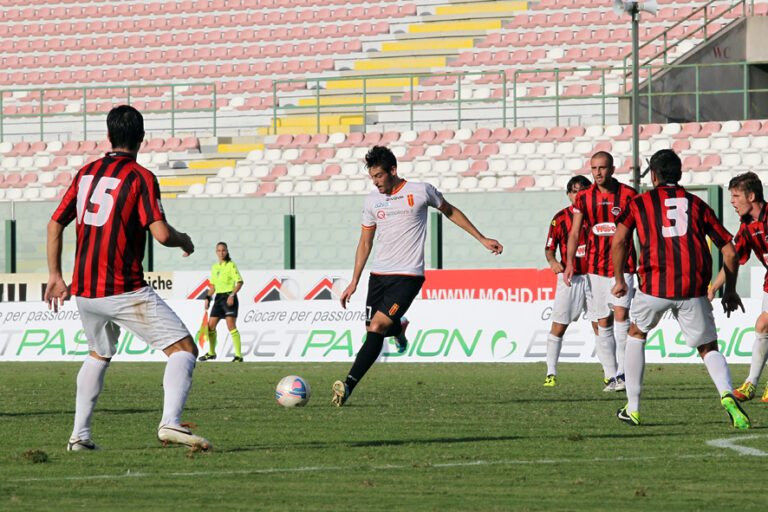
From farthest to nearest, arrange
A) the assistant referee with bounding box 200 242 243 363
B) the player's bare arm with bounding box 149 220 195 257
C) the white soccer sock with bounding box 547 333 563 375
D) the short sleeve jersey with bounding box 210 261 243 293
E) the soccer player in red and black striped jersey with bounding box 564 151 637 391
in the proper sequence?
1. the short sleeve jersey with bounding box 210 261 243 293
2. the assistant referee with bounding box 200 242 243 363
3. the white soccer sock with bounding box 547 333 563 375
4. the soccer player in red and black striped jersey with bounding box 564 151 637 391
5. the player's bare arm with bounding box 149 220 195 257

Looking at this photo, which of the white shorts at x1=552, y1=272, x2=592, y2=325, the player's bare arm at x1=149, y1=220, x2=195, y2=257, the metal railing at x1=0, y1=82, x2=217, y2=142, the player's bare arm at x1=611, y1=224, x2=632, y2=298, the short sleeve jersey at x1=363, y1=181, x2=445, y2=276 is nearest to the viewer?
the player's bare arm at x1=149, y1=220, x2=195, y2=257

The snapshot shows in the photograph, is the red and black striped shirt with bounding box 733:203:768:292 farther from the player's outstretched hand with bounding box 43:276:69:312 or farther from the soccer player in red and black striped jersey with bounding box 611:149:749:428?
the player's outstretched hand with bounding box 43:276:69:312

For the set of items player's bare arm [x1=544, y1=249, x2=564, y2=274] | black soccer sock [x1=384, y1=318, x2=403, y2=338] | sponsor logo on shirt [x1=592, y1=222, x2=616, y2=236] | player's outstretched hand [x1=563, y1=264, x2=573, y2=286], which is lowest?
black soccer sock [x1=384, y1=318, x2=403, y2=338]

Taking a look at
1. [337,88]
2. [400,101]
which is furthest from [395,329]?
[337,88]

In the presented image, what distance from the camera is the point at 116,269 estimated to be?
22.9ft

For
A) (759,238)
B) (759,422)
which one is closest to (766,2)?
(759,238)

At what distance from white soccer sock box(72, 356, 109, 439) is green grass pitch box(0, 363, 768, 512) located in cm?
21

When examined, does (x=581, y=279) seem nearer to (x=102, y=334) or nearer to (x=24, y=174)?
(x=102, y=334)

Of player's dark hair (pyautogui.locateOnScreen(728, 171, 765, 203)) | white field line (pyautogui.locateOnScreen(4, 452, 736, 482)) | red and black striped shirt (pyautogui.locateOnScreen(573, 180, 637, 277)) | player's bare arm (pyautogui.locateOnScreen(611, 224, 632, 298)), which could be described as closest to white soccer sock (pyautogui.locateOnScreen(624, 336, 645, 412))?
player's bare arm (pyautogui.locateOnScreen(611, 224, 632, 298))

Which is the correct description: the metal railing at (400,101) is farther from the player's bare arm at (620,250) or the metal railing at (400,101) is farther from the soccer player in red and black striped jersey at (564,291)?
the player's bare arm at (620,250)

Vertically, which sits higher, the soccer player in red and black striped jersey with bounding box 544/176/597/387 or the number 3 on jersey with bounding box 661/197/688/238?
the number 3 on jersey with bounding box 661/197/688/238

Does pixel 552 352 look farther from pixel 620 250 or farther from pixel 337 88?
pixel 337 88

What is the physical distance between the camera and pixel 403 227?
1051cm

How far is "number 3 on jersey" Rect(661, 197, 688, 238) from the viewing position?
27.7 ft
